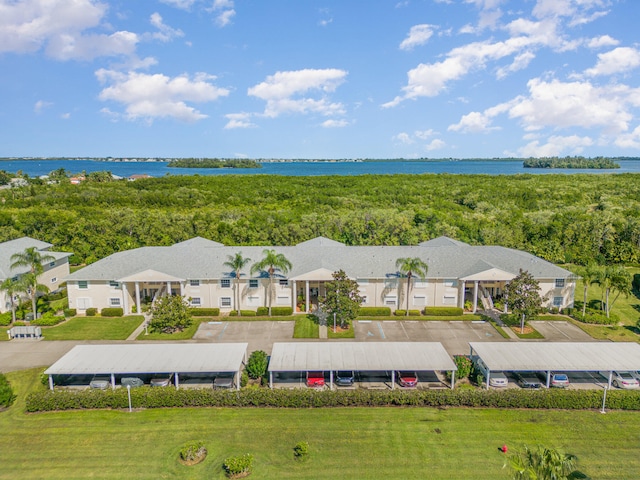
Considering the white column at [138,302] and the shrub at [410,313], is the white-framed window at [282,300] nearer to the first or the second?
the shrub at [410,313]

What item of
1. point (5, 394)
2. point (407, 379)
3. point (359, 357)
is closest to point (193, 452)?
point (359, 357)

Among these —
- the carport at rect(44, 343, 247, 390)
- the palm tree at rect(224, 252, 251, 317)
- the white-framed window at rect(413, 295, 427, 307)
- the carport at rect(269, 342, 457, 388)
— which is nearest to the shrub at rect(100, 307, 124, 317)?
the palm tree at rect(224, 252, 251, 317)

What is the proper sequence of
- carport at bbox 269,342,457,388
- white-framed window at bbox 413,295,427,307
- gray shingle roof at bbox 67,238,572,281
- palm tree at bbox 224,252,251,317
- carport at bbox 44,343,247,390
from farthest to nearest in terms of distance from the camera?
1. white-framed window at bbox 413,295,427,307
2. gray shingle roof at bbox 67,238,572,281
3. palm tree at bbox 224,252,251,317
4. carport at bbox 269,342,457,388
5. carport at bbox 44,343,247,390

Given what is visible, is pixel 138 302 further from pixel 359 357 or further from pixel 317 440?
pixel 317 440

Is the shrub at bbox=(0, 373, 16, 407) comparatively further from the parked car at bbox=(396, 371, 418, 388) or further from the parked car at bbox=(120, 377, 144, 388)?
the parked car at bbox=(396, 371, 418, 388)

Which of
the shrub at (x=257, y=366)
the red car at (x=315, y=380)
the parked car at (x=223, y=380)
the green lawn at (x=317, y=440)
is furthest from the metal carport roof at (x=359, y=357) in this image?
the parked car at (x=223, y=380)
